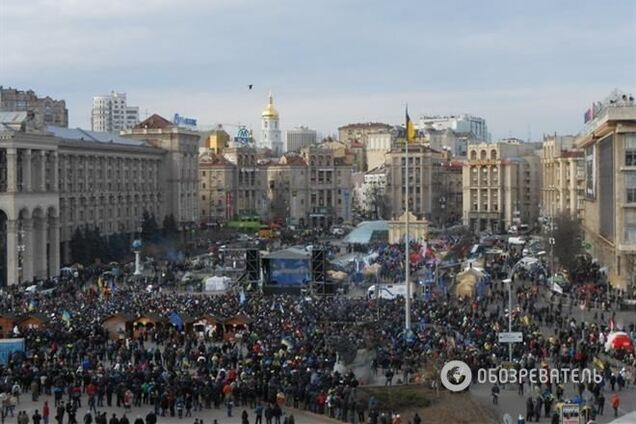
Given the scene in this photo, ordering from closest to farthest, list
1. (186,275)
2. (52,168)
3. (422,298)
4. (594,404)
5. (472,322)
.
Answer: (594,404) → (472,322) → (422,298) → (186,275) → (52,168)

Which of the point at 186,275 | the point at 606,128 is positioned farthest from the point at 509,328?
the point at 186,275

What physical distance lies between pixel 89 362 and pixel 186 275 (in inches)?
1085

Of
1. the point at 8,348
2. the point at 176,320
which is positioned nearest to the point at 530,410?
the point at 8,348

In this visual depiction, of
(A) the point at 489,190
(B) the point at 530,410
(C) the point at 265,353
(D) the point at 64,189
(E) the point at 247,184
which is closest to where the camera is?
(B) the point at 530,410

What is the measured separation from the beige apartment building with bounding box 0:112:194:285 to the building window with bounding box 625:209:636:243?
29509 mm

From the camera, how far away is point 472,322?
3522 centimetres

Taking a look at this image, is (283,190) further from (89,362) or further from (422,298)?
(89,362)

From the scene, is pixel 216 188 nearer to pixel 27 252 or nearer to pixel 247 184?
pixel 247 184

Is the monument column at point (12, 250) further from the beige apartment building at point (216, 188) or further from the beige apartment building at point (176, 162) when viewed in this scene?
the beige apartment building at point (216, 188)

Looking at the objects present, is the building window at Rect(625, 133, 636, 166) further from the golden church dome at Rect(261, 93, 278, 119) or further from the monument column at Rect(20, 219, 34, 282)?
the golden church dome at Rect(261, 93, 278, 119)

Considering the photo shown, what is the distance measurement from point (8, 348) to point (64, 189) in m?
39.1

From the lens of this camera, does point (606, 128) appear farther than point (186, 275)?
No

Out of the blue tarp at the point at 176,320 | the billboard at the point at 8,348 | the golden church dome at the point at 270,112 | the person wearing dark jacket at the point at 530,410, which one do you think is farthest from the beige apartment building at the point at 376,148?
the person wearing dark jacket at the point at 530,410

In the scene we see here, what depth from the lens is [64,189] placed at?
6719 cm
